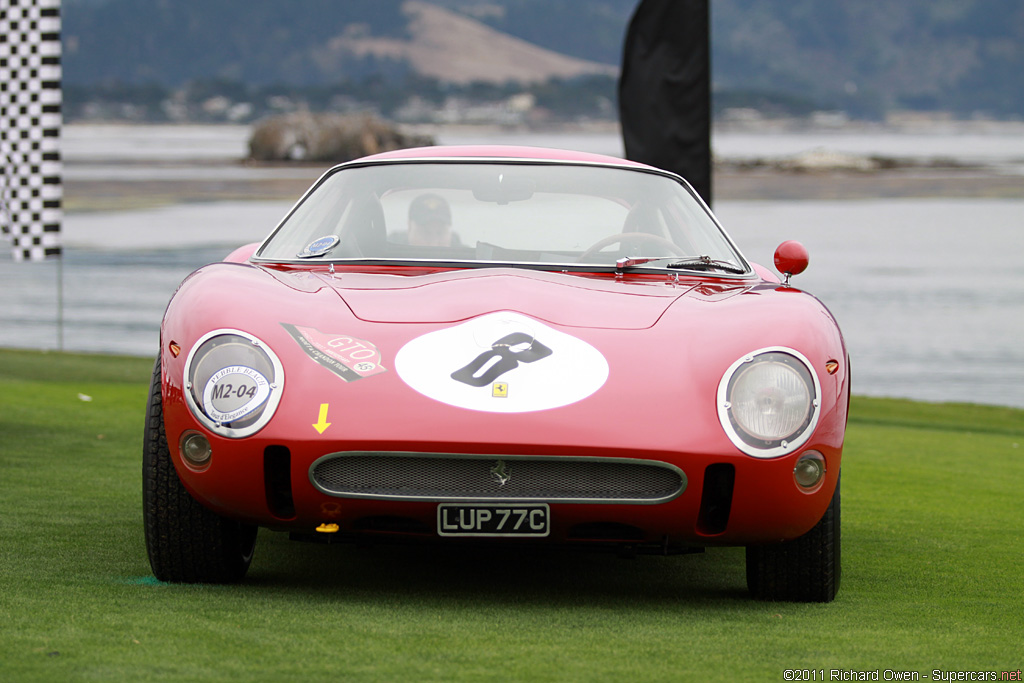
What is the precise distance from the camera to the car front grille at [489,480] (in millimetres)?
2980

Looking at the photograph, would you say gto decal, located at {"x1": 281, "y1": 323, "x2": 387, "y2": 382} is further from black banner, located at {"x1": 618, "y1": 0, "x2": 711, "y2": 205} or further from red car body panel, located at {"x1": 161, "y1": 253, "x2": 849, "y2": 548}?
black banner, located at {"x1": 618, "y1": 0, "x2": 711, "y2": 205}

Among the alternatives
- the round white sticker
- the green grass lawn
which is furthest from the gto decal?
the green grass lawn

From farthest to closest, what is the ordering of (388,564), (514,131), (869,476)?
(514,131) → (869,476) → (388,564)

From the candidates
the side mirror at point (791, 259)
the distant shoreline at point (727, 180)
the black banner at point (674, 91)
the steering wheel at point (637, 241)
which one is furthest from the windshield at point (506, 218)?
the distant shoreline at point (727, 180)

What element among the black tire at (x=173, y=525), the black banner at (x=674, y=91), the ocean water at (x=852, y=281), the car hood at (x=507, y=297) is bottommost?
the ocean water at (x=852, y=281)

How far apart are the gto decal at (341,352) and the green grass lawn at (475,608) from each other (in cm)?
57

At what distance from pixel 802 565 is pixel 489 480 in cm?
90

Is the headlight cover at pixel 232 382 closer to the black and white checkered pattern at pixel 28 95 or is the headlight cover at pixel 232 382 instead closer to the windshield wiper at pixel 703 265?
the windshield wiper at pixel 703 265

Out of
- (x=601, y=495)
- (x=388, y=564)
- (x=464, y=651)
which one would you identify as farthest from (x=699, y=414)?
(x=388, y=564)

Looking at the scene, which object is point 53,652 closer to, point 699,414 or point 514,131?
point 699,414

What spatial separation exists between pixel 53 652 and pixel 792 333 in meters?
1.83

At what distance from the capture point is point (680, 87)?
10.4 meters

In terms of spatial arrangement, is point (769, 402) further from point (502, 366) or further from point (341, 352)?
point (341, 352)

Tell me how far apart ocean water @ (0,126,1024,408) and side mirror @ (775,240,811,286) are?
735 cm
